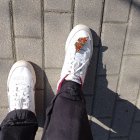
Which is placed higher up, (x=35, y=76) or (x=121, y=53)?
(x=121, y=53)

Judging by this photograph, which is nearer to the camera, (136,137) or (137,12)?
(137,12)

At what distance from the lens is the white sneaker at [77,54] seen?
1396 mm

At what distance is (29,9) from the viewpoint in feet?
4.39

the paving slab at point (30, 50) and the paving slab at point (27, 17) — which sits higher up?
the paving slab at point (27, 17)

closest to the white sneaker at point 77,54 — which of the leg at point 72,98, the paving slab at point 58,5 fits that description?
the leg at point 72,98

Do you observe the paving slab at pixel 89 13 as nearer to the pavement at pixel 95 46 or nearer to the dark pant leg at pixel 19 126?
the pavement at pixel 95 46

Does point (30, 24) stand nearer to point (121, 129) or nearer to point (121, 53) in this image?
point (121, 53)

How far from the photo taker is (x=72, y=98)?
1.29 meters

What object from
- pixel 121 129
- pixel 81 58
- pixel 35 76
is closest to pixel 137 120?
pixel 121 129

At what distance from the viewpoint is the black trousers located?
1.21m

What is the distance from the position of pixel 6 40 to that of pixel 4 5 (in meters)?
0.18

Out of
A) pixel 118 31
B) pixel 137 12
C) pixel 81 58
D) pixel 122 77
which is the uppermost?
pixel 137 12

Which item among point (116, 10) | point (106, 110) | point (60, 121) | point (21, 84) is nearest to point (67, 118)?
point (60, 121)

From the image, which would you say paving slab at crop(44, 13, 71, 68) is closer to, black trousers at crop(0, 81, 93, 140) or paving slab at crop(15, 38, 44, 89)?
paving slab at crop(15, 38, 44, 89)
